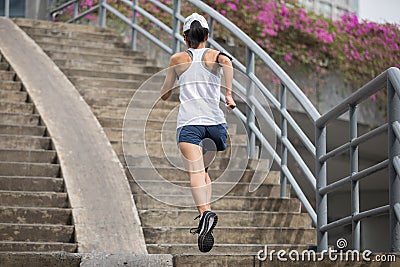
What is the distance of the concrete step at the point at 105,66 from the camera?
35.0ft

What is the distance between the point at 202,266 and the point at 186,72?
126cm

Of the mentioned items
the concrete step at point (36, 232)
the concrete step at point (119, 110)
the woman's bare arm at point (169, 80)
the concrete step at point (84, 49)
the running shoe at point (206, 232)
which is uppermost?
the concrete step at point (84, 49)

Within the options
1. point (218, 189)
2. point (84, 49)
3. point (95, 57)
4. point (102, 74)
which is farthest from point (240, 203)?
point (84, 49)

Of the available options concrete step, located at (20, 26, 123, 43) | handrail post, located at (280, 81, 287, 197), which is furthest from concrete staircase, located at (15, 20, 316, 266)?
concrete step, located at (20, 26, 123, 43)

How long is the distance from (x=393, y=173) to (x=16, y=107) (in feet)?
Result: 14.5

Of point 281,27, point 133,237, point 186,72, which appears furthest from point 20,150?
point 281,27

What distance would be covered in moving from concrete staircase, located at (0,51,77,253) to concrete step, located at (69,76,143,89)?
3.07ft

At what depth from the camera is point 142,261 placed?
4.96 metres

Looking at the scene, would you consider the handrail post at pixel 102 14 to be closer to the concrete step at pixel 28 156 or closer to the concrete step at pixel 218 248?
the concrete step at pixel 28 156

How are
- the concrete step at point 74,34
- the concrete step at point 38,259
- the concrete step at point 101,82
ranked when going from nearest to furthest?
the concrete step at point 38,259, the concrete step at point 101,82, the concrete step at point 74,34

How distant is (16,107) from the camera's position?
9008mm

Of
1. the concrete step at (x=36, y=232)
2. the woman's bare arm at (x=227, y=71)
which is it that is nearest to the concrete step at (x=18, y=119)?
the concrete step at (x=36, y=232)

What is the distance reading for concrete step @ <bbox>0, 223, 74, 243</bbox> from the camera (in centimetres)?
670

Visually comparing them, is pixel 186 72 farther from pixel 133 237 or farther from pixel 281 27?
pixel 281 27
